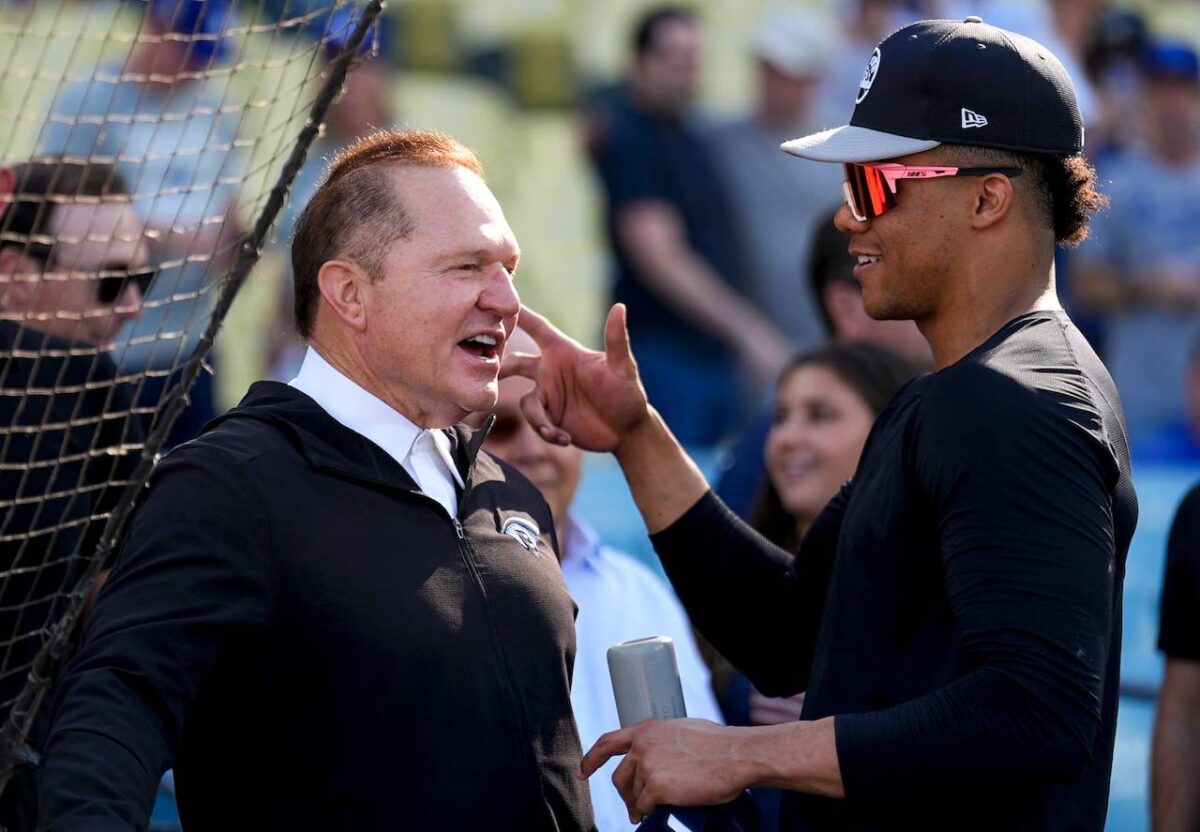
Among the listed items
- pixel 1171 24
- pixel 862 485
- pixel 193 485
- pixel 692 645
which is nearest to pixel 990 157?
pixel 862 485

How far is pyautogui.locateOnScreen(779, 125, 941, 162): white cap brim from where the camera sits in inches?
102

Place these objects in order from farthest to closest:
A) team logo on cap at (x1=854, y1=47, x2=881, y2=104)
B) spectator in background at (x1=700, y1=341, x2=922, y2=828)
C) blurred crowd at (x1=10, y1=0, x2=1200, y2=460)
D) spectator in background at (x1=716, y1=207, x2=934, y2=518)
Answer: blurred crowd at (x1=10, y1=0, x2=1200, y2=460)
spectator in background at (x1=716, y1=207, x2=934, y2=518)
spectator in background at (x1=700, y1=341, x2=922, y2=828)
team logo on cap at (x1=854, y1=47, x2=881, y2=104)

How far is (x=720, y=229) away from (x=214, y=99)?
7.01 ft

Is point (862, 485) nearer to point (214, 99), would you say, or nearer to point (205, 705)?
point (205, 705)

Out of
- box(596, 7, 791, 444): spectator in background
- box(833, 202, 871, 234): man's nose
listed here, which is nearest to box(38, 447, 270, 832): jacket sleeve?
box(833, 202, 871, 234): man's nose

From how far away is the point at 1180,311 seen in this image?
7.75 meters

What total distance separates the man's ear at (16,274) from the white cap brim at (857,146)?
180cm

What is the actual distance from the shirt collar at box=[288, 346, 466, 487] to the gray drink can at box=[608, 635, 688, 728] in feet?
1.51

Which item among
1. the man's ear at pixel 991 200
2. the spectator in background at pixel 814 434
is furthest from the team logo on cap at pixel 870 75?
the spectator in background at pixel 814 434

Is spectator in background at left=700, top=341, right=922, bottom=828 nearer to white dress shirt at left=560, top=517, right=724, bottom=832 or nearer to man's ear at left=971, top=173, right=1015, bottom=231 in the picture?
white dress shirt at left=560, top=517, right=724, bottom=832

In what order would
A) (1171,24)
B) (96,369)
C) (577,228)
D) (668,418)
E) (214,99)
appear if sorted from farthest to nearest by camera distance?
(1171,24) < (577,228) < (668,418) < (214,99) < (96,369)

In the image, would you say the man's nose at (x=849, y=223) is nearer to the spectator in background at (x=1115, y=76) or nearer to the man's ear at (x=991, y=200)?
the man's ear at (x=991, y=200)

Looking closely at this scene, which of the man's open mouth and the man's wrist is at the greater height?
the man's open mouth

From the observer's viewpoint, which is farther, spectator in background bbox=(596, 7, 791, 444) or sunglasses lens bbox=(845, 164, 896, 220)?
spectator in background bbox=(596, 7, 791, 444)
